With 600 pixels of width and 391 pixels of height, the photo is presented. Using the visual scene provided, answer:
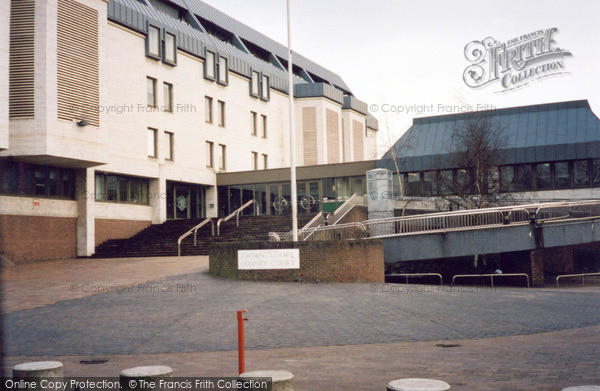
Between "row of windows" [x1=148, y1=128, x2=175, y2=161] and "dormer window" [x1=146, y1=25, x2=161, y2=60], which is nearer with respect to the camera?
"dormer window" [x1=146, y1=25, x2=161, y2=60]

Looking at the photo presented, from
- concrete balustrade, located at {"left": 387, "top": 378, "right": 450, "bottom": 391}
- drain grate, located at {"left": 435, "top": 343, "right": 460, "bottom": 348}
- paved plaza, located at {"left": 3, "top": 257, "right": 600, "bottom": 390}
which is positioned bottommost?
drain grate, located at {"left": 435, "top": 343, "right": 460, "bottom": 348}

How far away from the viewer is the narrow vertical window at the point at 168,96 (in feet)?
126

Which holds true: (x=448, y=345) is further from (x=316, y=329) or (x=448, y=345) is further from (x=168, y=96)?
(x=168, y=96)

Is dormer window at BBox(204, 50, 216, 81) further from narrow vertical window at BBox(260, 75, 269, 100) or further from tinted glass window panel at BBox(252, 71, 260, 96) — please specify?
narrow vertical window at BBox(260, 75, 269, 100)

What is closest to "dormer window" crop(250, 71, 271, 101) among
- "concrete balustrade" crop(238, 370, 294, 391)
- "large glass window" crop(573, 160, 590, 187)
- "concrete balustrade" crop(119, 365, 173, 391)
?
"large glass window" crop(573, 160, 590, 187)

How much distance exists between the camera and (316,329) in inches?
504

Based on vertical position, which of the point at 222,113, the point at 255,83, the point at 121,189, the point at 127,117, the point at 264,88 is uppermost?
the point at 255,83

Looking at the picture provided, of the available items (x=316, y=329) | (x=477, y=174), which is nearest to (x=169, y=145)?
(x=477, y=174)

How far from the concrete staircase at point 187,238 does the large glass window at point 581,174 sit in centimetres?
1979

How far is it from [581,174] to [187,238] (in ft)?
86.6

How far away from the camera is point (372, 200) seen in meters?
27.5

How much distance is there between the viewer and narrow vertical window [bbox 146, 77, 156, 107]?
36.7m

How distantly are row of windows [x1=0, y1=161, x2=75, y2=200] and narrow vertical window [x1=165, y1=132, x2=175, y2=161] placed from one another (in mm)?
8276

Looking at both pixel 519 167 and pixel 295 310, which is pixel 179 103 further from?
pixel 295 310
